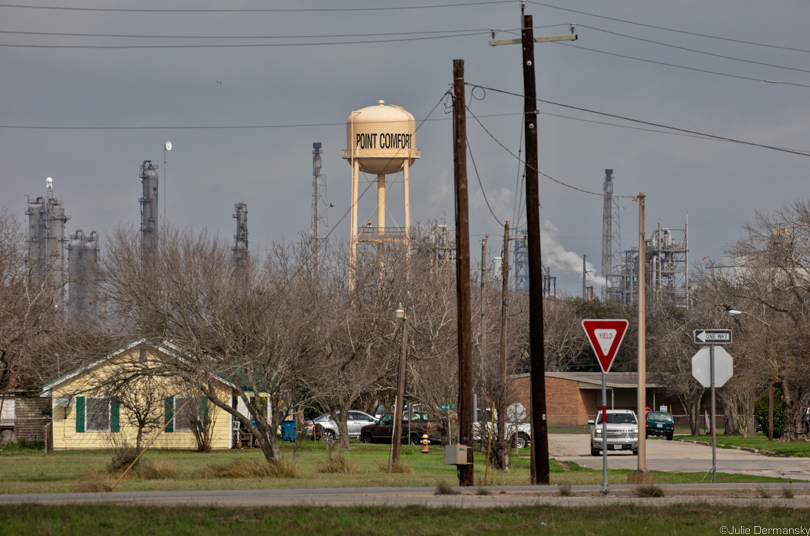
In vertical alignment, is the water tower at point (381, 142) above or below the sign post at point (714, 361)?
above

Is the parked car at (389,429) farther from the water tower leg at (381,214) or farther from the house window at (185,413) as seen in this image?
the house window at (185,413)

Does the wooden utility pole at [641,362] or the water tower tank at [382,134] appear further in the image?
the water tower tank at [382,134]

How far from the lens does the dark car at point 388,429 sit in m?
43.5

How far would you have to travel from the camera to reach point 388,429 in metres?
43.3

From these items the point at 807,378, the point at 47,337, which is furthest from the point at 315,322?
the point at 807,378

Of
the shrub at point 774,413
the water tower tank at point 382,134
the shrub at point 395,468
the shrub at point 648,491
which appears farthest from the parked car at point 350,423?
the shrub at point 648,491

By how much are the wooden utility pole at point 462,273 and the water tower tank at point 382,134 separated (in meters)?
31.4

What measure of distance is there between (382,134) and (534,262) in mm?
32643

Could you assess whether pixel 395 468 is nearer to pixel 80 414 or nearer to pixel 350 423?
pixel 80 414

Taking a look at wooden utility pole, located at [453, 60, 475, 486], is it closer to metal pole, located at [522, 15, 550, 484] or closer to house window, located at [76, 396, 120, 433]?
metal pole, located at [522, 15, 550, 484]

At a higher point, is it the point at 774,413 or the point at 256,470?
the point at 256,470

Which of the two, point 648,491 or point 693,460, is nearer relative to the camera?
point 648,491

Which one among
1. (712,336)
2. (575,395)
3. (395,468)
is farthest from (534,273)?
(575,395)

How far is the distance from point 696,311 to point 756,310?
847 centimetres
